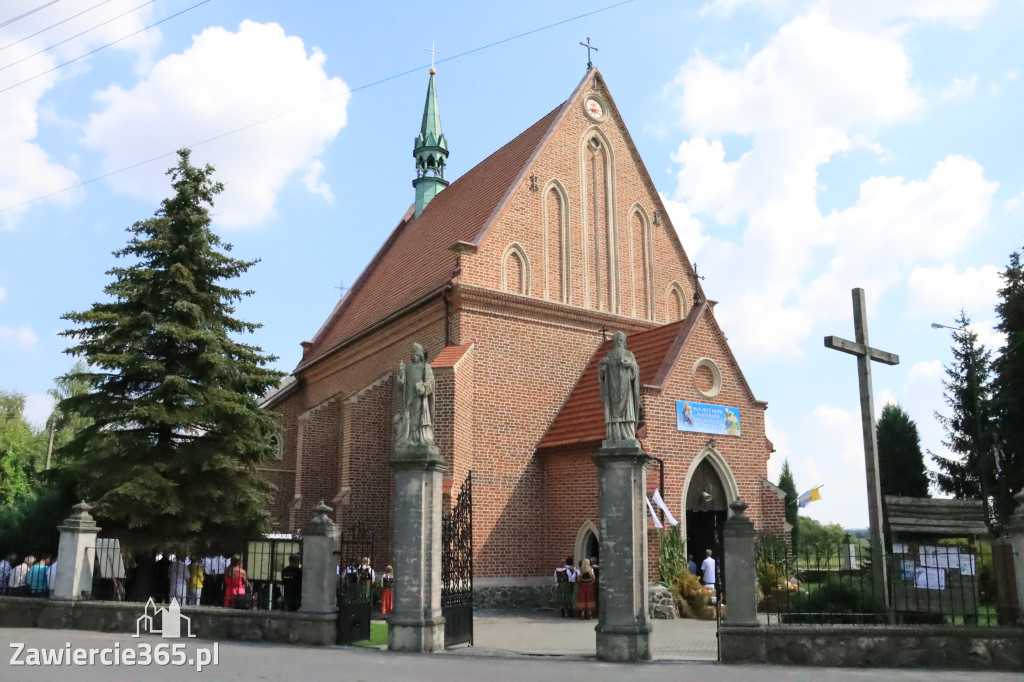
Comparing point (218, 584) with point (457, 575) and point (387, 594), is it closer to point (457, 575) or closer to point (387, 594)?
point (387, 594)

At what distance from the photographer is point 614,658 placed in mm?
10086

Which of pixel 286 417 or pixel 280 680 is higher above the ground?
pixel 286 417

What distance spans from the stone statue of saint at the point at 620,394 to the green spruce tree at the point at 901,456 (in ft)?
92.0

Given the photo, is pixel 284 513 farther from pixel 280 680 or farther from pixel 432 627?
pixel 280 680

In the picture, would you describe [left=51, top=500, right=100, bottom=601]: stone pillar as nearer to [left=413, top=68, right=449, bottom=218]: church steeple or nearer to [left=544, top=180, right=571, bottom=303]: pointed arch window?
[left=544, top=180, right=571, bottom=303]: pointed arch window

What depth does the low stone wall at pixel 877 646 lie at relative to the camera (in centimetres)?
927

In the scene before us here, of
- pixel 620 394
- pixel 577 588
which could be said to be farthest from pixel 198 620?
pixel 620 394

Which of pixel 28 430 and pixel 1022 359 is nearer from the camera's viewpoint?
pixel 1022 359

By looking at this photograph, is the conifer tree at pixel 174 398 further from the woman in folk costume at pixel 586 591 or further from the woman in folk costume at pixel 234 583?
the woman in folk costume at pixel 586 591

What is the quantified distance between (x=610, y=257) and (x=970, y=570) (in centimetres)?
1281

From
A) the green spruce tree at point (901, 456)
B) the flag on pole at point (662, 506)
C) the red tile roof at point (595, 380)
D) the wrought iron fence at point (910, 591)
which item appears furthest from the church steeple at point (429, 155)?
the wrought iron fence at point (910, 591)

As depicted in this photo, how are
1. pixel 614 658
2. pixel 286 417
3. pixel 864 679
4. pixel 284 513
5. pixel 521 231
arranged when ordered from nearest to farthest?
pixel 864 679, pixel 614 658, pixel 521 231, pixel 284 513, pixel 286 417

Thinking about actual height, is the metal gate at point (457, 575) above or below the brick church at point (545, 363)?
below

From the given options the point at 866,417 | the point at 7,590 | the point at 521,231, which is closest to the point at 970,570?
the point at 866,417
